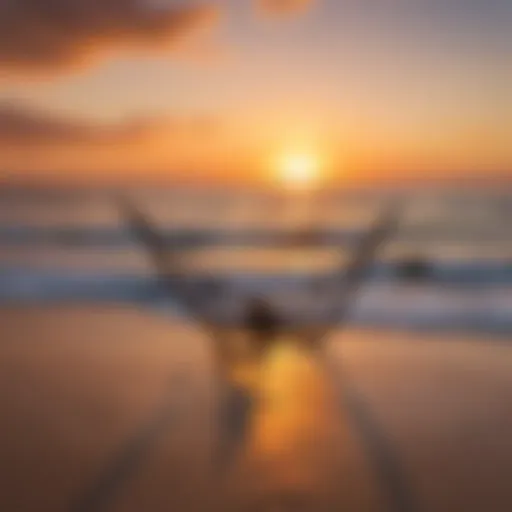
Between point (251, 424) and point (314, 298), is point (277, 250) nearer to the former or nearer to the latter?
point (314, 298)

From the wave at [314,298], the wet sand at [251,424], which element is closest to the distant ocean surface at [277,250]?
the wave at [314,298]

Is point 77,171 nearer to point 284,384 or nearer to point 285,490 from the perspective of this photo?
point 284,384

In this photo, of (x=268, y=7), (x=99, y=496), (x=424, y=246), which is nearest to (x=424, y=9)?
(x=268, y=7)

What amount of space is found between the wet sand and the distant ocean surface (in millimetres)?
178

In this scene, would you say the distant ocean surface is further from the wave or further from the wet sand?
the wet sand

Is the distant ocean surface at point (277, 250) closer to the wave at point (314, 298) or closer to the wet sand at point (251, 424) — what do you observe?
the wave at point (314, 298)

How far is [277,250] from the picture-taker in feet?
5.45

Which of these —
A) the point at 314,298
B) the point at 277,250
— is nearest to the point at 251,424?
the point at 314,298

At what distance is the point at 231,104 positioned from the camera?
1212 millimetres

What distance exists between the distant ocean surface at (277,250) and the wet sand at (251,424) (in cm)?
18

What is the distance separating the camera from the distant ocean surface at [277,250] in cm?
136

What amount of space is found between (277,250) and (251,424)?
2.51 feet

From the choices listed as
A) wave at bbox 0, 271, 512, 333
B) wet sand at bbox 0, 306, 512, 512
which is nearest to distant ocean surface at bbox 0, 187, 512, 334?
wave at bbox 0, 271, 512, 333

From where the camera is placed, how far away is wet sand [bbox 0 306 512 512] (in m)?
0.80
